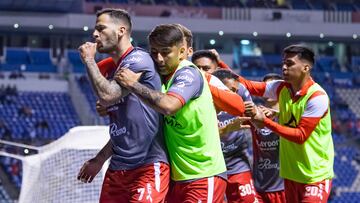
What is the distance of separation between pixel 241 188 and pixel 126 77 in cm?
304

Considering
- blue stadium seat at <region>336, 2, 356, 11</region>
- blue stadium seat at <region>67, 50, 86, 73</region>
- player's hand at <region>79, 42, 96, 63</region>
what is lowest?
blue stadium seat at <region>67, 50, 86, 73</region>

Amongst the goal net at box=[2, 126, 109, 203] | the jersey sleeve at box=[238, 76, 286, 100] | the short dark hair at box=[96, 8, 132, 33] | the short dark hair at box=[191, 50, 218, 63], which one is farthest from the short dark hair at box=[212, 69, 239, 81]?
the goal net at box=[2, 126, 109, 203]

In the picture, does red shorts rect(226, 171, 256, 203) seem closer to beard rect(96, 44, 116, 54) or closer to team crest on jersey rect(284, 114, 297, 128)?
team crest on jersey rect(284, 114, 297, 128)

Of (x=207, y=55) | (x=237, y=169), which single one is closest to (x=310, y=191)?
(x=237, y=169)

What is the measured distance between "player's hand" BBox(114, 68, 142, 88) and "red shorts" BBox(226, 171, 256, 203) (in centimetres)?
295

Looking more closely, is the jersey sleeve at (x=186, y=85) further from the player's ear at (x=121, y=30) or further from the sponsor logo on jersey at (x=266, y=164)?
the sponsor logo on jersey at (x=266, y=164)

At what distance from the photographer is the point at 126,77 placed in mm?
5758

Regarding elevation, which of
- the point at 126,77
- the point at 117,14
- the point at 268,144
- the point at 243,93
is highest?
the point at 117,14

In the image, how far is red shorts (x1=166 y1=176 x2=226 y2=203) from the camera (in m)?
6.14

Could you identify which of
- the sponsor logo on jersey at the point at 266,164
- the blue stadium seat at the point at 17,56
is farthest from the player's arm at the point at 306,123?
the blue stadium seat at the point at 17,56

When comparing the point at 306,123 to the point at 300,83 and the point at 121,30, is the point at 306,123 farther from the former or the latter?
the point at 121,30

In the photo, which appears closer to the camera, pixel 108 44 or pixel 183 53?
pixel 108 44

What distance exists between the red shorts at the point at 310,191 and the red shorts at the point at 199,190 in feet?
4.72

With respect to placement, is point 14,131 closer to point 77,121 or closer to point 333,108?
point 77,121
